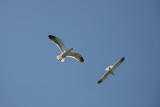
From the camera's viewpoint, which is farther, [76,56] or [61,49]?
[76,56]

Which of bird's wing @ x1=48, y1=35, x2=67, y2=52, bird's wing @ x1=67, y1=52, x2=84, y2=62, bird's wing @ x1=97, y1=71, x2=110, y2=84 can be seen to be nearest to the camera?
bird's wing @ x1=48, y1=35, x2=67, y2=52

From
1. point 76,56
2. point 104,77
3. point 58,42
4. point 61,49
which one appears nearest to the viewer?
point 58,42

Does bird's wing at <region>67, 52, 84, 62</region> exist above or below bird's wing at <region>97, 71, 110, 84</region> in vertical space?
above

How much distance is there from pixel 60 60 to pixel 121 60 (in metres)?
5.88

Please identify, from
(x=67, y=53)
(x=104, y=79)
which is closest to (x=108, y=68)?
(x=104, y=79)

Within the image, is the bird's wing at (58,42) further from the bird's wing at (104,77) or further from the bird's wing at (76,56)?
the bird's wing at (104,77)

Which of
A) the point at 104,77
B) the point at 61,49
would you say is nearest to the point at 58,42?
the point at 61,49

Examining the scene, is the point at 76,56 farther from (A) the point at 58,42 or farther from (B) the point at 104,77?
(B) the point at 104,77

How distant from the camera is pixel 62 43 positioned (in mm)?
48469

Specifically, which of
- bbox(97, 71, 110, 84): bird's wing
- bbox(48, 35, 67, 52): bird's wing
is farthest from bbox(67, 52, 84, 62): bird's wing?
bbox(97, 71, 110, 84): bird's wing

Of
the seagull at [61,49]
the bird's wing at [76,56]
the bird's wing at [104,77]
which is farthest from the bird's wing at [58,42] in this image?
the bird's wing at [104,77]

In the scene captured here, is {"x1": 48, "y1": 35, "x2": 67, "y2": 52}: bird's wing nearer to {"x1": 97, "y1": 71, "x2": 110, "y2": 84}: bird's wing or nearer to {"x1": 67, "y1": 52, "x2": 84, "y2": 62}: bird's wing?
{"x1": 67, "y1": 52, "x2": 84, "y2": 62}: bird's wing

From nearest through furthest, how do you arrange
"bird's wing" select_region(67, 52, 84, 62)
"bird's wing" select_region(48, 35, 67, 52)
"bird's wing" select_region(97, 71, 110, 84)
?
"bird's wing" select_region(48, 35, 67, 52)
"bird's wing" select_region(67, 52, 84, 62)
"bird's wing" select_region(97, 71, 110, 84)

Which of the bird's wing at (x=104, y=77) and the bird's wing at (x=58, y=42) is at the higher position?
the bird's wing at (x=58, y=42)
